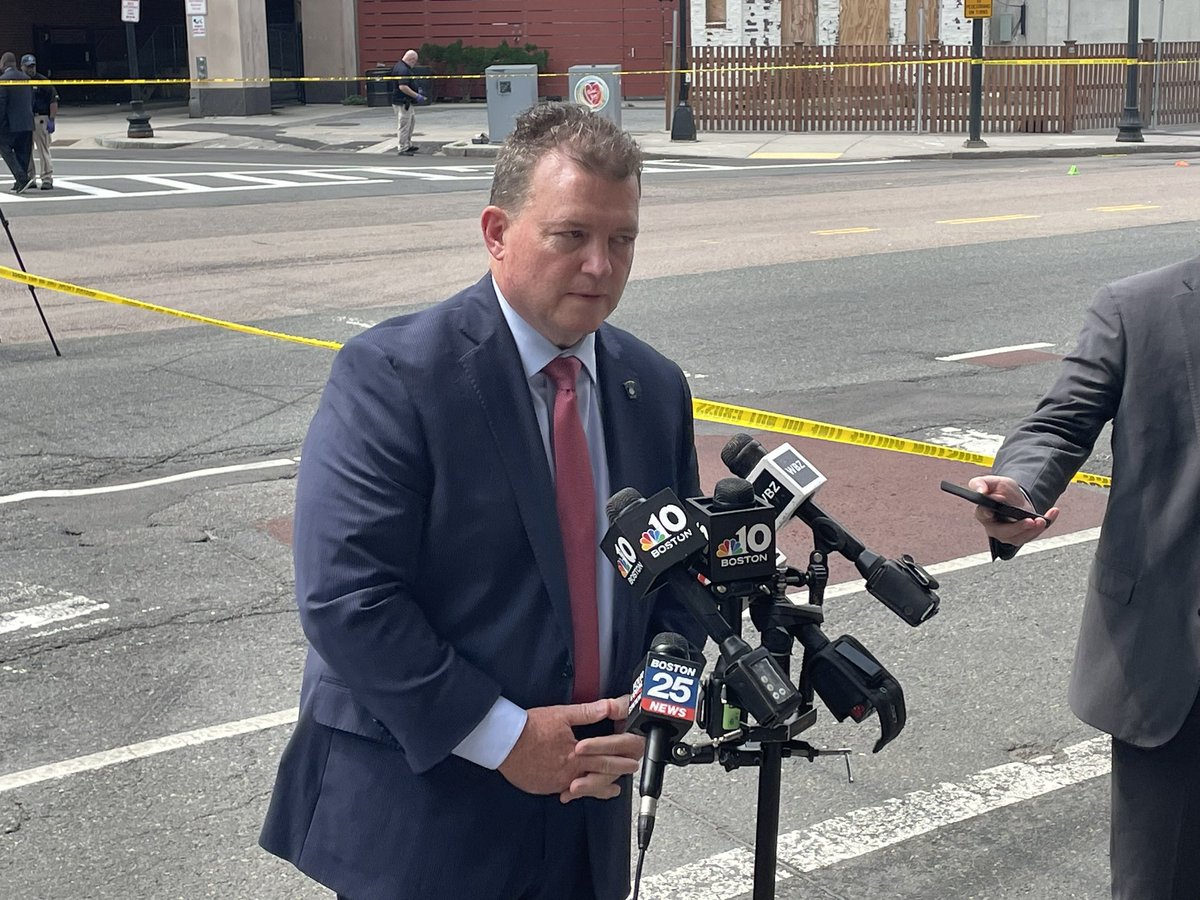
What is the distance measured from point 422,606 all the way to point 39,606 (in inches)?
162

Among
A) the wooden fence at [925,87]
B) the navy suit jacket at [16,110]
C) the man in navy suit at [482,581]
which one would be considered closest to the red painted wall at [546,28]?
the wooden fence at [925,87]

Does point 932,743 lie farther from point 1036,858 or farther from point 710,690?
point 710,690

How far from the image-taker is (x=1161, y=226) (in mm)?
17062

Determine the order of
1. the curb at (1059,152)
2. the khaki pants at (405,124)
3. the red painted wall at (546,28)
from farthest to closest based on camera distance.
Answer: the red painted wall at (546,28) < the khaki pants at (405,124) < the curb at (1059,152)

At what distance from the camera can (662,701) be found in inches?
90.0

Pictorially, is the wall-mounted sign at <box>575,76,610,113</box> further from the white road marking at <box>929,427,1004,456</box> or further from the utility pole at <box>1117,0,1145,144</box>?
the white road marking at <box>929,427,1004,456</box>

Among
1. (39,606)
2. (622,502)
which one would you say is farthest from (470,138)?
(622,502)

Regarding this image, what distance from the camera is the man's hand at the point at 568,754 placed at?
253cm

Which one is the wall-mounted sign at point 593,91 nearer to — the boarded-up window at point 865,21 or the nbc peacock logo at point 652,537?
the boarded-up window at point 865,21

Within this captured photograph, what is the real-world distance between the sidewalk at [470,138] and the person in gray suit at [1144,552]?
25.2 m

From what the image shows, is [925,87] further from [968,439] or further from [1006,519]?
[1006,519]

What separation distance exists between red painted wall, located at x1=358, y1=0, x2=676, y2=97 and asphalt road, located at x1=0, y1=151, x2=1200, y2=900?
28658 millimetres

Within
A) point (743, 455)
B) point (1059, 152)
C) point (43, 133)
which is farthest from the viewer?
point (1059, 152)

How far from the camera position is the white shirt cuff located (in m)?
2.52
